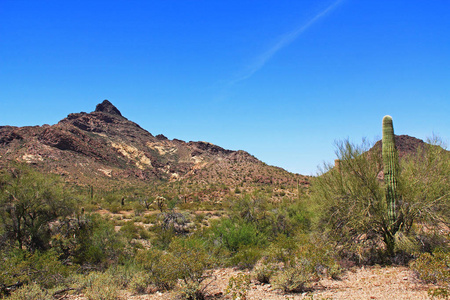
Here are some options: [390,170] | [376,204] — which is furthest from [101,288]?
[390,170]

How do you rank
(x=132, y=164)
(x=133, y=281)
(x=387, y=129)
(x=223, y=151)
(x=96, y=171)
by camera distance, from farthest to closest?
1. (x=223, y=151)
2. (x=132, y=164)
3. (x=96, y=171)
4. (x=387, y=129)
5. (x=133, y=281)

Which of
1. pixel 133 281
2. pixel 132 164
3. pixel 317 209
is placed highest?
pixel 132 164

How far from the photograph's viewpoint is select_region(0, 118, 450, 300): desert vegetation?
838 centimetres

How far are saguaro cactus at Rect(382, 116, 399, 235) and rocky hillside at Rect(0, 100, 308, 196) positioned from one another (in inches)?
935

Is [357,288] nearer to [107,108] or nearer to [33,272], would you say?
[33,272]

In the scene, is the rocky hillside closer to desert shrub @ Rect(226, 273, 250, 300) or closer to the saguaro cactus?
the saguaro cactus

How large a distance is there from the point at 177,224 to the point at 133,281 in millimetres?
9995

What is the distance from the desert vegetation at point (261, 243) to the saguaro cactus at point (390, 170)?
0.04 meters

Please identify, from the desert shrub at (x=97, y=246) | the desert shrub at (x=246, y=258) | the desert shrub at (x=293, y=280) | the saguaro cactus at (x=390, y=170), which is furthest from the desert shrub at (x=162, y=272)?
the saguaro cactus at (x=390, y=170)

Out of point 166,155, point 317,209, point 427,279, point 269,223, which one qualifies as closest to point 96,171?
point 166,155

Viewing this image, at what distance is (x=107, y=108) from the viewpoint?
116562 millimetres

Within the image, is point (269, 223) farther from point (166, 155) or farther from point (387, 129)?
point (166, 155)

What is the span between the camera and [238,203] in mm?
19562

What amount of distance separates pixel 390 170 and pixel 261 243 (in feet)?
21.1
